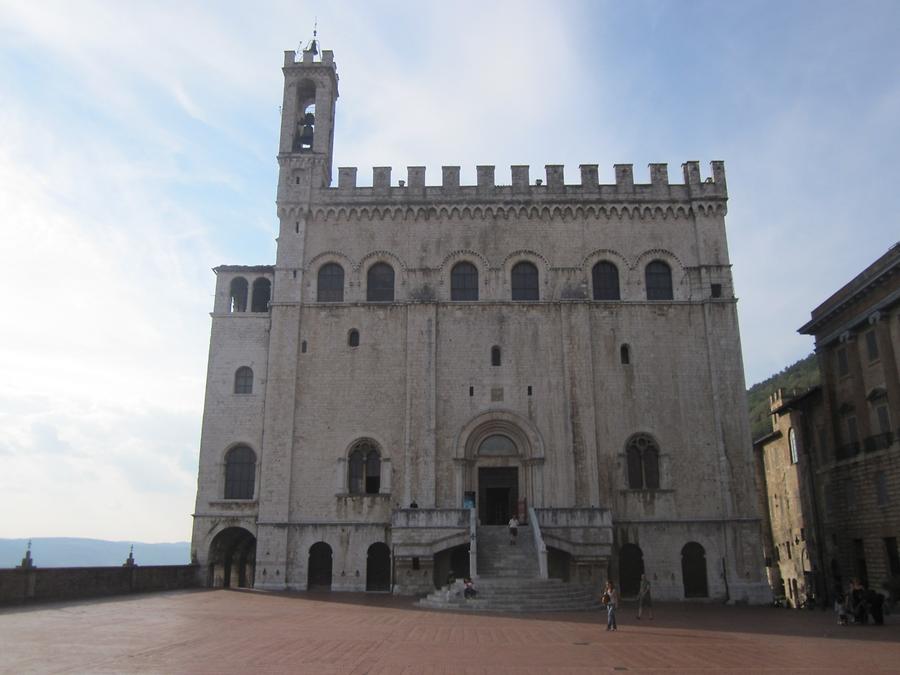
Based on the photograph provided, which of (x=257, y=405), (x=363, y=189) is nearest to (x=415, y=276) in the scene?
(x=363, y=189)

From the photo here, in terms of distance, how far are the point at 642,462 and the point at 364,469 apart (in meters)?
12.2

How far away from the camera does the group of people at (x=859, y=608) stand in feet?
71.1

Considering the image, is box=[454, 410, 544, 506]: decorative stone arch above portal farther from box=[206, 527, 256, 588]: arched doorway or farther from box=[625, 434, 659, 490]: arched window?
box=[206, 527, 256, 588]: arched doorway

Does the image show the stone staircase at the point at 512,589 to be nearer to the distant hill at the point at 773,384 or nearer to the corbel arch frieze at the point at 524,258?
the corbel arch frieze at the point at 524,258

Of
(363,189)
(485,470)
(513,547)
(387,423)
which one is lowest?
(513,547)

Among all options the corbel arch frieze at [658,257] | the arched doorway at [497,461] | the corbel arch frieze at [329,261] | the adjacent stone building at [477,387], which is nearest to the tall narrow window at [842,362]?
the adjacent stone building at [477,387]

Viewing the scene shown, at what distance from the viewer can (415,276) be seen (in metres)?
35.1

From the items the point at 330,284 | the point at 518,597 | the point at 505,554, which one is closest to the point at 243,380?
the point at 330,284

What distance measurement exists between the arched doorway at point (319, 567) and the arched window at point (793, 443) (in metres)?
24.3

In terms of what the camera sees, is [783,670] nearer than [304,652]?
Yes

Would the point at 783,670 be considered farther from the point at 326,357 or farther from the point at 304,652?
the point at 326,357

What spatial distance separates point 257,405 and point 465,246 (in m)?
12.2

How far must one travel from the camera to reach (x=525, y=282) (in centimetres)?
3519

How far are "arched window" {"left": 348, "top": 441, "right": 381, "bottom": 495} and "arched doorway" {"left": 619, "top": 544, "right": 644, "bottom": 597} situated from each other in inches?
426
